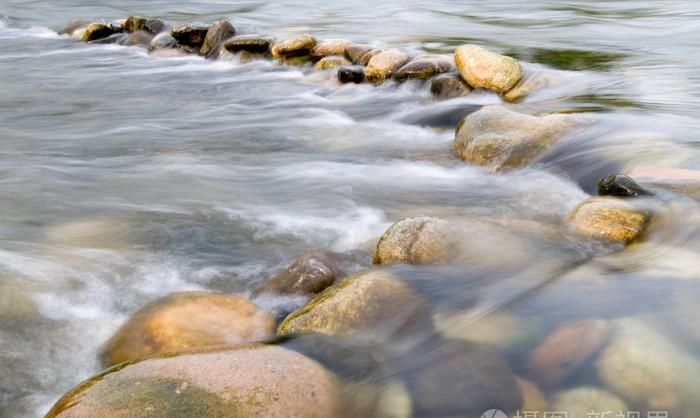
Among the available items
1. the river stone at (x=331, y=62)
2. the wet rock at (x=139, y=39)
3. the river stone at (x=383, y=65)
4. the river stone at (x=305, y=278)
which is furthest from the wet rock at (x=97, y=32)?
the river stone at (x=305, y=278)

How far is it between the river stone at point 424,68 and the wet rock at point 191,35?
5.20 meters

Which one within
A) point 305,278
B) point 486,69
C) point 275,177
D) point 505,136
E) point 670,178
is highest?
point 486,69

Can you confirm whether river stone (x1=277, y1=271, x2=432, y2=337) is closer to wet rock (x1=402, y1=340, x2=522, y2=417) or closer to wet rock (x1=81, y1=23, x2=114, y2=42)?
wet rock (x1=402, y1=340, x2=522, y2=417)

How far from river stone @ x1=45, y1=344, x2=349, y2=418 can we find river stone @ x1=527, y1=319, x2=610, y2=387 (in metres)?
0.90

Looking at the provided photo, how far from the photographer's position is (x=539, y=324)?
3318mm

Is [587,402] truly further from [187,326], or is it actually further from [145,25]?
[145,25]

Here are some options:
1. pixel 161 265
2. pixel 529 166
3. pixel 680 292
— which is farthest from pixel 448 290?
pixel 529 166

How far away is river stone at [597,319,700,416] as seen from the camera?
8.86 ft

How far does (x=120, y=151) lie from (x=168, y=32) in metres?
7.08

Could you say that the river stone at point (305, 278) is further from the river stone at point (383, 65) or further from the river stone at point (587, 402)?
the river stone at point (383, 65)

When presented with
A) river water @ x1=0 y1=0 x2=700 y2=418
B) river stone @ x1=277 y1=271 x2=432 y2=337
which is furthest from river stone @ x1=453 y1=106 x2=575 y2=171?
river stone @ x1=277 y1=271 x2=432 y2=337

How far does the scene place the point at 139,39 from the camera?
13.9 m

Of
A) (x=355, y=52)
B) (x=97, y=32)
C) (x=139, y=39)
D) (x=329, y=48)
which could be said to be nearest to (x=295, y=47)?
(x=329, y=48)

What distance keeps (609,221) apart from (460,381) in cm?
188
